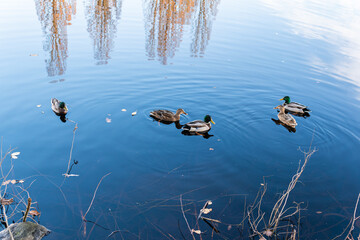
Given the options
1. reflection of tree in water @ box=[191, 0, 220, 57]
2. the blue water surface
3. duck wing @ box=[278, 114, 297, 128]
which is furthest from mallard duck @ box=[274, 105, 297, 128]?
reflection of tree in water @ box=[191, 0, 220, 57]

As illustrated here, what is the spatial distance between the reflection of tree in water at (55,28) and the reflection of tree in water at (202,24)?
5974mm

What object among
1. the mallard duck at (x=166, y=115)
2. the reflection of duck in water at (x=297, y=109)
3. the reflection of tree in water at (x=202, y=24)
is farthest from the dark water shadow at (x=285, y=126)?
the reflection of tree in water at (x=202, y=24)

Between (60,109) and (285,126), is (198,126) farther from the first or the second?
(60,109)

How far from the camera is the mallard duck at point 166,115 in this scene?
32.2 feet

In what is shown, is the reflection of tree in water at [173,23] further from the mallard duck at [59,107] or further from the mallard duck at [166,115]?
the mallard duck at [59,107]

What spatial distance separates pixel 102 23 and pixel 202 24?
19.6 ft

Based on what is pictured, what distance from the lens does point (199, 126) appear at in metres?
9.47

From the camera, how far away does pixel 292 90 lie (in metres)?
12.8

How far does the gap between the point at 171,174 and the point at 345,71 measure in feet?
37.5

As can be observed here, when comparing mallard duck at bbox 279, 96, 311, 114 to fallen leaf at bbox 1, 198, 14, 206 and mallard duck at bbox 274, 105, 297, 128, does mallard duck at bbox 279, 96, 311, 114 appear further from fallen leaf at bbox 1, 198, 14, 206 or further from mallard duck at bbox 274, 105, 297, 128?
fallen leaf at bbox 1, 198, 14, 206

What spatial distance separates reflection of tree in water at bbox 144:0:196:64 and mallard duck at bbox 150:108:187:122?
4.79 meters

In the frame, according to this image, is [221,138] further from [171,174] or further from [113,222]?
[113,222]

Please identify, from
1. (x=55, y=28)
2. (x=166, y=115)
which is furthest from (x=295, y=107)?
(x=55, y=28)

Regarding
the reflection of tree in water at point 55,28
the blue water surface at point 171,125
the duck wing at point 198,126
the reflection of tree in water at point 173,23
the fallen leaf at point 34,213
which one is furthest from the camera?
the reflection of tree in water at point 173,23
